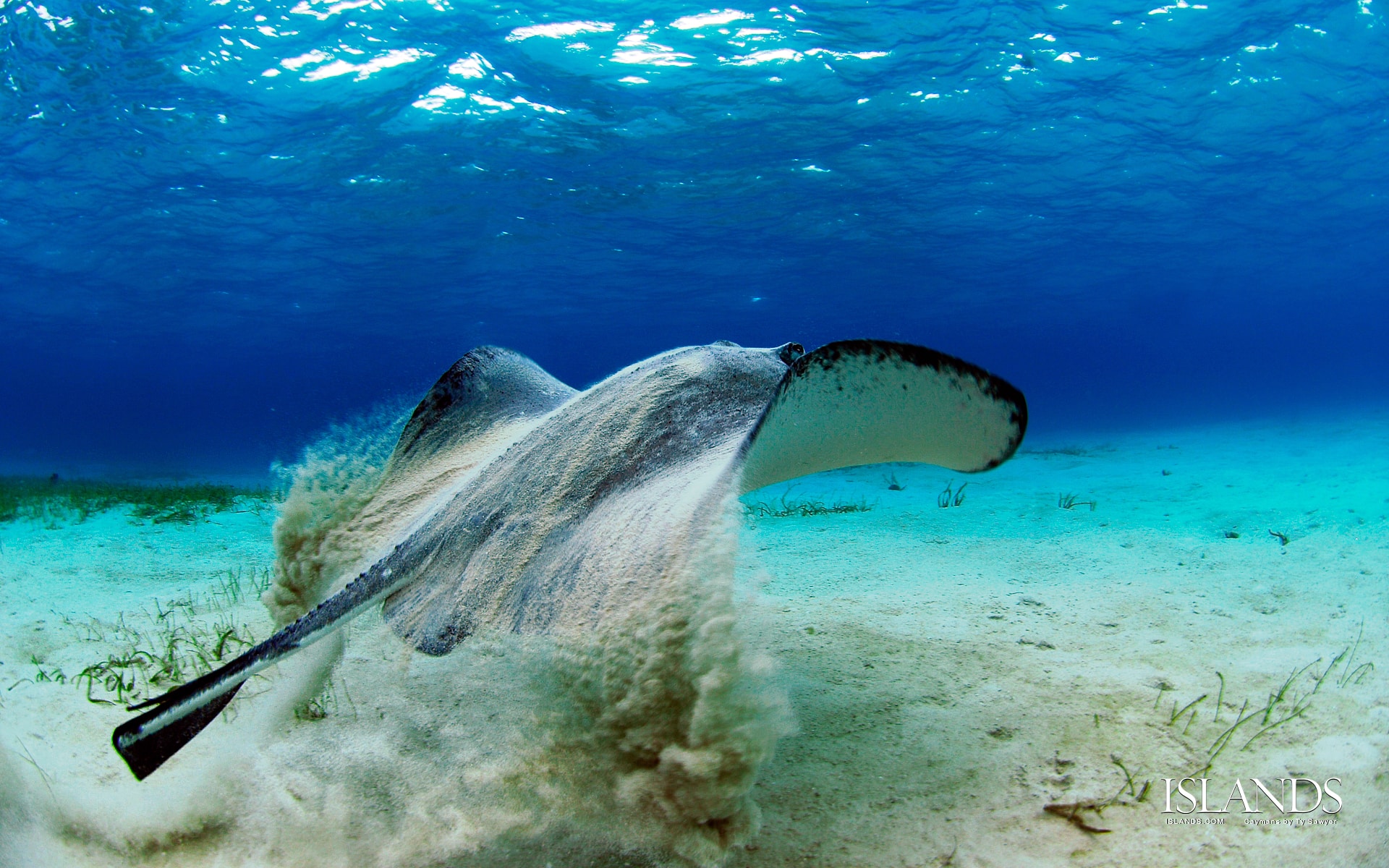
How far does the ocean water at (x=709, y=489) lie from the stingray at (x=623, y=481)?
78mm

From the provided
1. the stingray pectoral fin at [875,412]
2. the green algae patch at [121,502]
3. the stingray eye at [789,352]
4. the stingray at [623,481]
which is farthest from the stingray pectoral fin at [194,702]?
the green algae patch at [121,502]

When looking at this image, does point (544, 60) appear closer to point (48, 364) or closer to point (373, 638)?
point (373, 638)

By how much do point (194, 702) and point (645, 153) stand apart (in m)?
21.9

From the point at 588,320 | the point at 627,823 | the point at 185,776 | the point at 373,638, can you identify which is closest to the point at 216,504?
the point at 373,638

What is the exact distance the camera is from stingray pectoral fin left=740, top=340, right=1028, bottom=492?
5.90ft

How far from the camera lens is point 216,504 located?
36.7 feet

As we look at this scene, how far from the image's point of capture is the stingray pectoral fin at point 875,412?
5.90ft

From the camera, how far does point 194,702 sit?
1.85 metres

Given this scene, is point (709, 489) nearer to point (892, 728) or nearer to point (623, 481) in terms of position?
point (623, 481)

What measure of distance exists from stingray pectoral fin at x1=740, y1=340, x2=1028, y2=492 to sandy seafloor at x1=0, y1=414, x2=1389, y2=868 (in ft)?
0.98

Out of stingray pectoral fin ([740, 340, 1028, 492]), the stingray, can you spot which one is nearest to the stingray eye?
the stingray

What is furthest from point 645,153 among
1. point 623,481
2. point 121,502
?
point 623,481

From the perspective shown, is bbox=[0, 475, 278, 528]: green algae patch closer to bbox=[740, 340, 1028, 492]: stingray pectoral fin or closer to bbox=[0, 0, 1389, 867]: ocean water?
bbox=[0, 0, 1389, 867]: ocean water

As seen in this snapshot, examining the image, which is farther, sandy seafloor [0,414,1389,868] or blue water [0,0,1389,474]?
blue water [0,0,1389,474]
